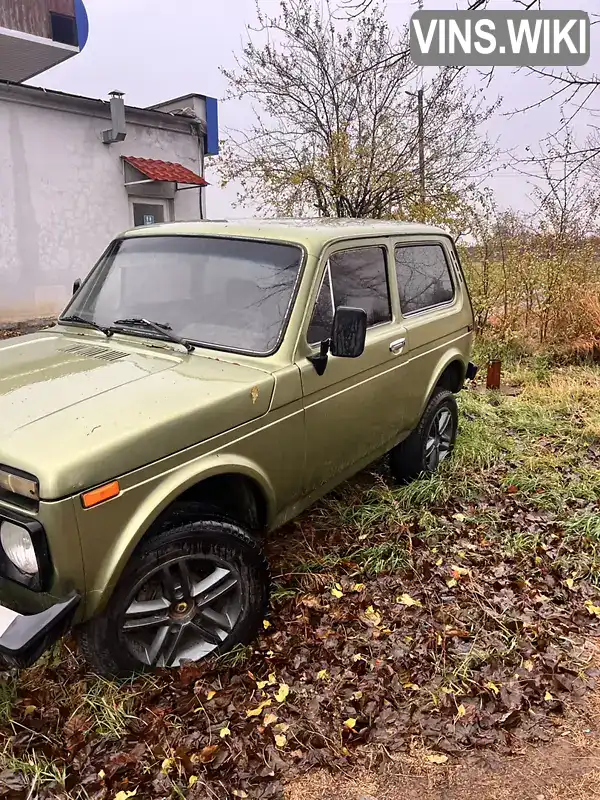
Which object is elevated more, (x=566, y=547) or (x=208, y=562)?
(x=208, y=562)

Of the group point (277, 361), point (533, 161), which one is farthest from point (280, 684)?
point (533, 161)

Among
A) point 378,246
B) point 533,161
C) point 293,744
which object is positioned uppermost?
point 533,161

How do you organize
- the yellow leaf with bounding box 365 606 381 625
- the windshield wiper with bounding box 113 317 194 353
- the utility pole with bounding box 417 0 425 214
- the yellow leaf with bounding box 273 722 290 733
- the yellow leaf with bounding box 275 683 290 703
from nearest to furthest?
the yellow leaf with bounding box 273 722 290 733, the yellow leaf with bounding box 275 683 290 703, the windshield wiper with bounding box 113 317 194 353, the yellow leaf with bounding box 365 606 381 625, the utility pole with bounding box 417 0 425 214

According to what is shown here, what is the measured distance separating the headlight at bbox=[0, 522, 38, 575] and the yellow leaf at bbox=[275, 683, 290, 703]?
124cm

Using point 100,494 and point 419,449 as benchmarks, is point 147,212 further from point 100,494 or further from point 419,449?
point 100,494

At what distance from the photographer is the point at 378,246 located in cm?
407

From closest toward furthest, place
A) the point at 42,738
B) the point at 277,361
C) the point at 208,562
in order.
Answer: the point at 42,738, the point at 208,562, the point at 277,361

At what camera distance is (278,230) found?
11.6 feet

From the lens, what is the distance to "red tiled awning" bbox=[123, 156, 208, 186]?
12.1 meters

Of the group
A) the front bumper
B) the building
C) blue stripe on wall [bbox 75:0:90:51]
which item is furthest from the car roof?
blue stripe on wall [bbox 75:0:90:51]

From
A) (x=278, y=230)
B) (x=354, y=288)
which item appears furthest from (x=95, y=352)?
(x=354, y=288)

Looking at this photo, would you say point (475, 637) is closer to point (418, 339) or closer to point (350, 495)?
point (350, 495)

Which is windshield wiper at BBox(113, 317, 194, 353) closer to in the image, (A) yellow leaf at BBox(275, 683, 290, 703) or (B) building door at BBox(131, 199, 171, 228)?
(A) yellow leaf at BBox(275, 683, 290, 703)

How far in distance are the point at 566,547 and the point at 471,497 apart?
85 cm
